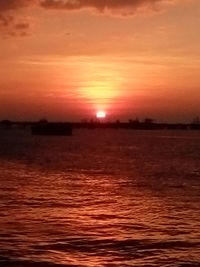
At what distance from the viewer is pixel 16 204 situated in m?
32.1

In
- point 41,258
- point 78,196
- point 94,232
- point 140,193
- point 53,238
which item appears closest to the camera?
point 41,258

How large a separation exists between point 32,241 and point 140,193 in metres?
20.2

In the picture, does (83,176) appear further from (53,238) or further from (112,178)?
(53,238)

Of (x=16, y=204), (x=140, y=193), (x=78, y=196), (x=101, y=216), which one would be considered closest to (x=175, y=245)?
(x=101, y=216)

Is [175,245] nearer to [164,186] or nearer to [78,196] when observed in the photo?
[78,196]

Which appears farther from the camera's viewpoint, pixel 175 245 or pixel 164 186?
pixel 164 186

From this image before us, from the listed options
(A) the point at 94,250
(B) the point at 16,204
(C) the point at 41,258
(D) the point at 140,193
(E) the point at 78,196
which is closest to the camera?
(C) the point at 41,258

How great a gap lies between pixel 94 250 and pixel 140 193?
2068cm

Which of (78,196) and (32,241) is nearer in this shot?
(32,241)

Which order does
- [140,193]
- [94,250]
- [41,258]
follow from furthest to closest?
[140,193]
[94,250]
[41,258]

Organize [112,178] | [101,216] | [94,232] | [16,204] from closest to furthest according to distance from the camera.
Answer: [94,232]
[101,216]
[16,204]
[112,178]

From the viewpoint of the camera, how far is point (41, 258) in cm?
1927

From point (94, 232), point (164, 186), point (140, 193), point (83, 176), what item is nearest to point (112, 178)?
point (83, 176)

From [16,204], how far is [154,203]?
7.76m
